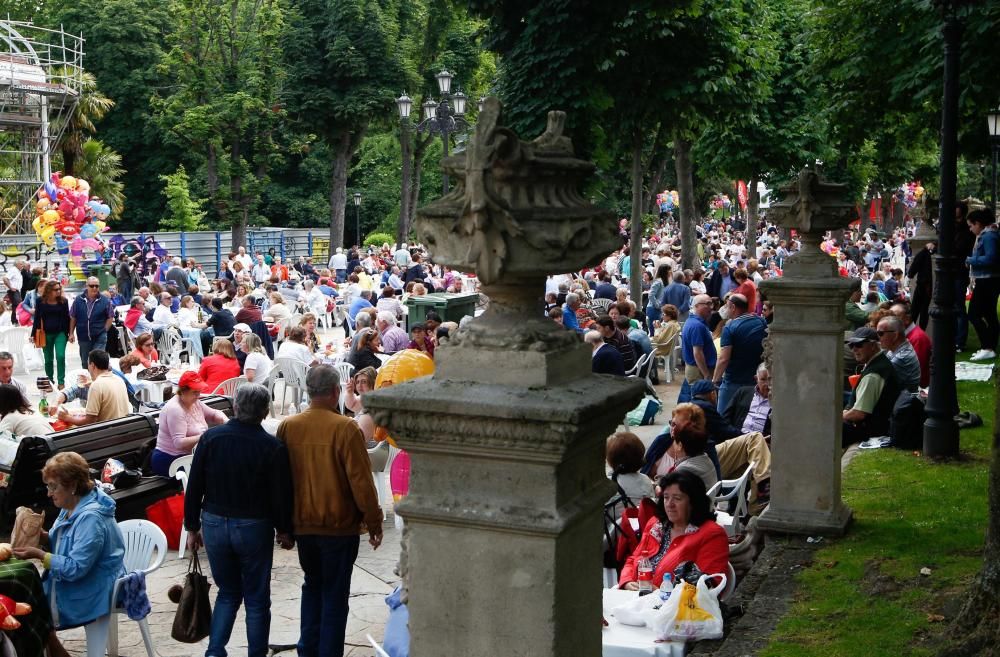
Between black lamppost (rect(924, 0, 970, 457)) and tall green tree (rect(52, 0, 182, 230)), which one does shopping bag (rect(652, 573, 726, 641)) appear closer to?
black lamppost (rect(924, 0, 970, 457))

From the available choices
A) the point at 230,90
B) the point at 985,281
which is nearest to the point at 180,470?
the point at 985,281

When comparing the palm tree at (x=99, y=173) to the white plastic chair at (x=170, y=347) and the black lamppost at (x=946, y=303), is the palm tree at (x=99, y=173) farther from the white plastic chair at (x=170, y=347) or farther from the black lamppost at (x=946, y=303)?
the black lamppost at (x=946, y=303)

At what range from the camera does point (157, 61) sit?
5412cm

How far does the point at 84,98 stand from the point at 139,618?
41.2 m

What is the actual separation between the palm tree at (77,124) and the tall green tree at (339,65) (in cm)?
769

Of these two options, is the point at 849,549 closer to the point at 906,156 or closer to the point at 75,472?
the point at 75,472

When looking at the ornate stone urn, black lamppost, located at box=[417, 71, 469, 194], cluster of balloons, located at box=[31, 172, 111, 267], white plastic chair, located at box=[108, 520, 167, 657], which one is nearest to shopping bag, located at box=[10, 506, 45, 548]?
white plastic chair, located at box=[108, 520, 167, 657]

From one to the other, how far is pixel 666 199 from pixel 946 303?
199 feet

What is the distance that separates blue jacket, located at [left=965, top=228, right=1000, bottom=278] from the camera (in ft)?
48.0

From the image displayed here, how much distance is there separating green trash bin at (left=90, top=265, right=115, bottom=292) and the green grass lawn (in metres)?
28.9

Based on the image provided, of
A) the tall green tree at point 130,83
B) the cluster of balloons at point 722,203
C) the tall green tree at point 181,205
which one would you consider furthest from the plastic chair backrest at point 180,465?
the cluster of balloons at point 722,203

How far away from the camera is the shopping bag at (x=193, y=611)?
651cm

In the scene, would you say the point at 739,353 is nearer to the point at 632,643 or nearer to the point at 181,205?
the point at 632,643

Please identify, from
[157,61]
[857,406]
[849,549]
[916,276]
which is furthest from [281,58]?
[849,549]
